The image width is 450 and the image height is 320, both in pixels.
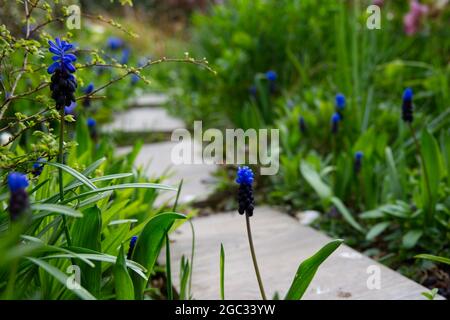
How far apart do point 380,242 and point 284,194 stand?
53cm

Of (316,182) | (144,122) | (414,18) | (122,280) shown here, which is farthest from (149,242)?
(144,122)

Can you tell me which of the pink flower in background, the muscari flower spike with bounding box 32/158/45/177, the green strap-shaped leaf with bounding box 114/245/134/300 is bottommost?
the green strap-shaped leaf with bounding box 114/245/134/300

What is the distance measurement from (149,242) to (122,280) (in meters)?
0.14

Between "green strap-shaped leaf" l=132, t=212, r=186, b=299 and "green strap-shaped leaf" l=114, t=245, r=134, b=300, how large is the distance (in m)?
0.11

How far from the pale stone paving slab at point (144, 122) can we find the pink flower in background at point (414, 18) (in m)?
1.62

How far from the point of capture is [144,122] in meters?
4.02

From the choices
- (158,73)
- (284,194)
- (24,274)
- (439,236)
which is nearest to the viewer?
(24,274)

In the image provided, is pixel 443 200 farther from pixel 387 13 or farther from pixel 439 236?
pixel 387 13

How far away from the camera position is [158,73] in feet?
19.4

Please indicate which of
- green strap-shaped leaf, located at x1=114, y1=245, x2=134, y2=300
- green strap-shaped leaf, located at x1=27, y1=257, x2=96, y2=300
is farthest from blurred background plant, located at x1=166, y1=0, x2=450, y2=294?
green strap-shaped leaf, located at x1=27, y1=257, x2=96, y2=300

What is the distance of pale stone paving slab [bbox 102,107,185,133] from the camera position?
373 cm

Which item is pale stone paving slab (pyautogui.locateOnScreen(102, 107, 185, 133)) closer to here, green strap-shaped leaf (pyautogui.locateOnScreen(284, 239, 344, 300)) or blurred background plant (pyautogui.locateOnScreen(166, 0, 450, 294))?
blurred background plant (pyautogui.locateOnScreen(166, 0, 450, 294))

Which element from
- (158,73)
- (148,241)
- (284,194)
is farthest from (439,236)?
(158,73)
